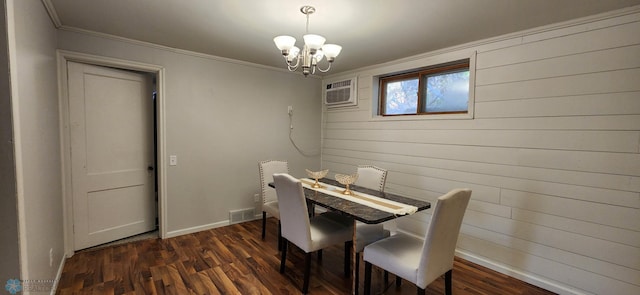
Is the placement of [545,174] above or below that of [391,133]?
below

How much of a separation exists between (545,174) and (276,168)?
2.69 metres

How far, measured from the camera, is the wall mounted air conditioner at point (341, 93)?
12.8 feet

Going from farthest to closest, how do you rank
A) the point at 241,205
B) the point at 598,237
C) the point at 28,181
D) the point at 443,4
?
the point at 241,205 → the point at 598,237 → the point at 443,4 → the point at 28,181

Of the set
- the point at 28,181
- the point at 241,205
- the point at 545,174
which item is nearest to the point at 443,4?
the point at 545,174

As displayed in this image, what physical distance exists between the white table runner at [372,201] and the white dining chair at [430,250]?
24cm

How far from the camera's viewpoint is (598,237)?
208 cm

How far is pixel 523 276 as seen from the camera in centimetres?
243

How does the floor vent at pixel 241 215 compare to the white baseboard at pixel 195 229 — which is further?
the floor vent at pixel 241 215

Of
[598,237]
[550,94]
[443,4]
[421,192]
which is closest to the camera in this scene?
[443,4]

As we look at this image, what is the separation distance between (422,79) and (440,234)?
2.12 metres

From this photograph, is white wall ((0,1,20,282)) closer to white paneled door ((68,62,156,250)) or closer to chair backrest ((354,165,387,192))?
white paneled door ((68,62,156,250))

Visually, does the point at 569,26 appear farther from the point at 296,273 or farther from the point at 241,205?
the point at 241,205

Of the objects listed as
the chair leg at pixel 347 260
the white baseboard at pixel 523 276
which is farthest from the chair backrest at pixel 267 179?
the white baseboard at pixel 523 276

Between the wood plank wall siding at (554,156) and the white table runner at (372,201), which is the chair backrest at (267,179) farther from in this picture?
the wood plank wall siding at (554,156)
